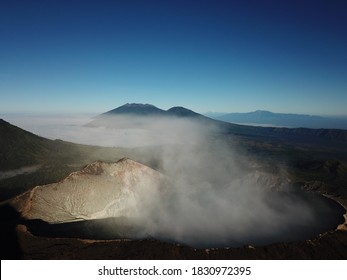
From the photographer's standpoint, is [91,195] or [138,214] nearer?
[91,195]

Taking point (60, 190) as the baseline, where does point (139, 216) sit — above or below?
below

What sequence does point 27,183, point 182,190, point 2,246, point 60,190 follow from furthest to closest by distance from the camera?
point 27,183
point 182,190
point 60,190
point 2,246

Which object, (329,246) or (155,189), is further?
(155,189)

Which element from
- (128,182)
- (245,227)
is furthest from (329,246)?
(128,182)

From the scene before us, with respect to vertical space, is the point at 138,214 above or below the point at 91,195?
below

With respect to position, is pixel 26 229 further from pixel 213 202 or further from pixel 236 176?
A: pixel 236 176

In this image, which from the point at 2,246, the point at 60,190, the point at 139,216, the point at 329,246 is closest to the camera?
the point at 2,246

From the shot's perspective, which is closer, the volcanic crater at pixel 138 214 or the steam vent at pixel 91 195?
the volcanic crater at pixel 138 214

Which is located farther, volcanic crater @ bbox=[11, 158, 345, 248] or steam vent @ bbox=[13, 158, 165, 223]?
steam vent @ bbox=[13, 158, 165, 223]
